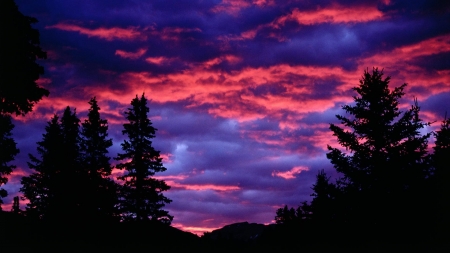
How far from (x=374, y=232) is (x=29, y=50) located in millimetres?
21300

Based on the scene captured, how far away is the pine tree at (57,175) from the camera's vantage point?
103 feet

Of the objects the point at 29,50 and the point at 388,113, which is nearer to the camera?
the point at 29,50

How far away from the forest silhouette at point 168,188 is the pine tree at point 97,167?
0.10 meters

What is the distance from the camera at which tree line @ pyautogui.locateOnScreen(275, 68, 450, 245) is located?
22484mm

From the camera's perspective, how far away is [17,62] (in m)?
18.5

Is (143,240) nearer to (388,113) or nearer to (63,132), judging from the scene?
(63,132)

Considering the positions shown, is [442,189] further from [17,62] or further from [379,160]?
[17,62]

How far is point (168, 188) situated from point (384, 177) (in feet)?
67.9

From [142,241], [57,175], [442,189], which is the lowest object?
[142,241]

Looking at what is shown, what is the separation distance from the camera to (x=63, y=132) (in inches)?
1559

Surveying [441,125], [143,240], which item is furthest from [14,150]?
[441,125]

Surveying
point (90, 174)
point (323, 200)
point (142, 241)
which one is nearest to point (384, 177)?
point (323, 200)

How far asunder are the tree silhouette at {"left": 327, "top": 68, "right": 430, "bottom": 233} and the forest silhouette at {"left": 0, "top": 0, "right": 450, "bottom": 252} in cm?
6

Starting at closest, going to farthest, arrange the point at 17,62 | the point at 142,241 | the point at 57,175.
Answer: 1. the point at 17,62
2. the point at 142,241
3. the point at 57,175
